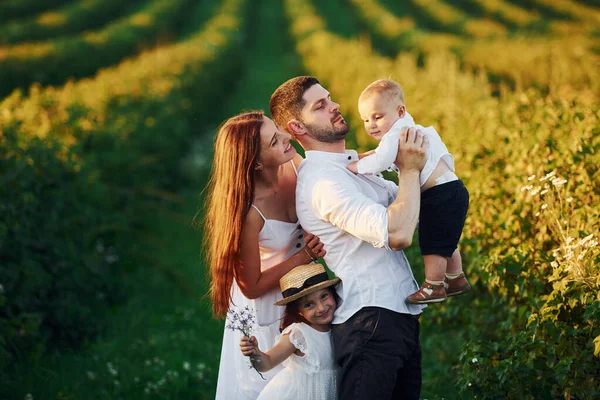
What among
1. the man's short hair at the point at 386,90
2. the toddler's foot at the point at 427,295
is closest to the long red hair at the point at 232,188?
the man's short hair at the point at 386,90

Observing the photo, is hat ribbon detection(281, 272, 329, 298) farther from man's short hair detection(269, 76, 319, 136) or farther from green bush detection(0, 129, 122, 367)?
green bush detection(0, 129, 122, 367)

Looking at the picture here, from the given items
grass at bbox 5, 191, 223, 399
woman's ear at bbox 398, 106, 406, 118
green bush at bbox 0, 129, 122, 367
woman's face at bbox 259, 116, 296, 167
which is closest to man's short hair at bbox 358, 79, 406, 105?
woman's ear at bbox 398, 106, 406, 118

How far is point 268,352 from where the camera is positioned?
3215 mm

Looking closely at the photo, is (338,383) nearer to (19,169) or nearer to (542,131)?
(542,131)

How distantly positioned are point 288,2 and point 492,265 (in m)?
47.6

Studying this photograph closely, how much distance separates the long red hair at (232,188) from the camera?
10.9ft

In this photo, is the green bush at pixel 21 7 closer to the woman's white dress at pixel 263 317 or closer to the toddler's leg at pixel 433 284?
the woman's white dress at pixel 263 317

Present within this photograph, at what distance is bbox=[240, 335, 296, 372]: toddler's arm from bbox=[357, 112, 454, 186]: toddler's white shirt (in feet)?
2.71

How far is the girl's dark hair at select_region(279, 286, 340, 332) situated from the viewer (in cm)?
327

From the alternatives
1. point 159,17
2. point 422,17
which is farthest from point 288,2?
point 159,17

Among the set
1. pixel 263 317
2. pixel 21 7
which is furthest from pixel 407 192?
pixel 21 7

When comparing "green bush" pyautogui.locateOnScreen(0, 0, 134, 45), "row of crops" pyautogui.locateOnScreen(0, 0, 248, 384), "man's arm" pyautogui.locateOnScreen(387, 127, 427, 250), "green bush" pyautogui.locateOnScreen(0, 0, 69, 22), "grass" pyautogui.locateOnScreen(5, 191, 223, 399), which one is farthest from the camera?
"green bush" pyautogui.locateOnScreen(0, 0, 69, 22)

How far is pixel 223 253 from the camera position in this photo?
3.35 meters

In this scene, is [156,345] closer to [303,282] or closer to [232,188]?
[232,188]
